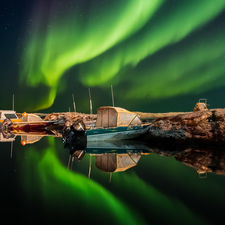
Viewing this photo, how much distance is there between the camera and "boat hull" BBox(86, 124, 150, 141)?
18484 mm

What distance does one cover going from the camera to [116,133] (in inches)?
764

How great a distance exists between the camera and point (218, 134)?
53.8ft

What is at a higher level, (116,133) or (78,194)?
(116,133)

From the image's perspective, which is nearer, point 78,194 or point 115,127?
point 78,194

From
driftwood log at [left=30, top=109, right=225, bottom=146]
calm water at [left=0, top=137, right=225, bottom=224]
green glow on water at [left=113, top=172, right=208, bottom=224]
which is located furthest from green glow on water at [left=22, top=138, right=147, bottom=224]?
driftwood log at [left=30, top=109, right=225, bottom=146]

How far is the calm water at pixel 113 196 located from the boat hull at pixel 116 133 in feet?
31.5

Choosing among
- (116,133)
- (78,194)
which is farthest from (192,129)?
(78,194)

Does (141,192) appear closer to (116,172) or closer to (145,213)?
(145,213)

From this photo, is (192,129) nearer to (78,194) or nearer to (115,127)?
(115,127)

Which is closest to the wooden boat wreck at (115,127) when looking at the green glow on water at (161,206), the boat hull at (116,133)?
the boat hull at (116,133)

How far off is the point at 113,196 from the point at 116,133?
45.6 ft

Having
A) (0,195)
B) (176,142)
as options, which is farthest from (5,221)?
(176,142)

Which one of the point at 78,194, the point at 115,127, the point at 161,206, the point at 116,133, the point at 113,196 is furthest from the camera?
the point at 116,133

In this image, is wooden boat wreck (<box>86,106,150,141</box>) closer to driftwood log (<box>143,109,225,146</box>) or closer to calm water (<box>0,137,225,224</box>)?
driftwood log (<box>143,109,225,146</box>)
